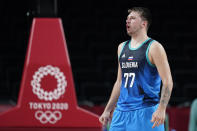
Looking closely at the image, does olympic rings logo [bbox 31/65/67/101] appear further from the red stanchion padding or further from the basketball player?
the basketball player

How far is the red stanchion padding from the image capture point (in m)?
4.94

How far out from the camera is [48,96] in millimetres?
4969

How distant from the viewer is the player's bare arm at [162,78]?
2.91 meters

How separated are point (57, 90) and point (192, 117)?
5.57ft

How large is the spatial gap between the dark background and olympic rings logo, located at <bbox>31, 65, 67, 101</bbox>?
10.7ft

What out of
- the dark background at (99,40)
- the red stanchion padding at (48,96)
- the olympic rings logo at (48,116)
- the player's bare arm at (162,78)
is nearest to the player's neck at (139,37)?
the player's bare arm at (162,78)

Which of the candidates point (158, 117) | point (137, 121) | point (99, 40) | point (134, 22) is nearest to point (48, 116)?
point (137, 121)

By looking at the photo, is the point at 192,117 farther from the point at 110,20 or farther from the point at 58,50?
the point at 110,20

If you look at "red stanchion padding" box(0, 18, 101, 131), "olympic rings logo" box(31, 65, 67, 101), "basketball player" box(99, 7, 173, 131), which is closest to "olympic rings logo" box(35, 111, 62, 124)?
"red stanchion padding" box(0, 18, 101, 131)

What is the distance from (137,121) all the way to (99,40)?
7585 mm

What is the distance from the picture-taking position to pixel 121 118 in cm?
319

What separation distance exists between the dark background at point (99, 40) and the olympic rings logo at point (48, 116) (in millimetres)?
3253

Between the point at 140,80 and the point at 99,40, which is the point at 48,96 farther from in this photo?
the point at 99,40

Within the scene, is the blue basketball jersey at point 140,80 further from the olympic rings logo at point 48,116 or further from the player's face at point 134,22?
the olympic rings logo at point 48,116
